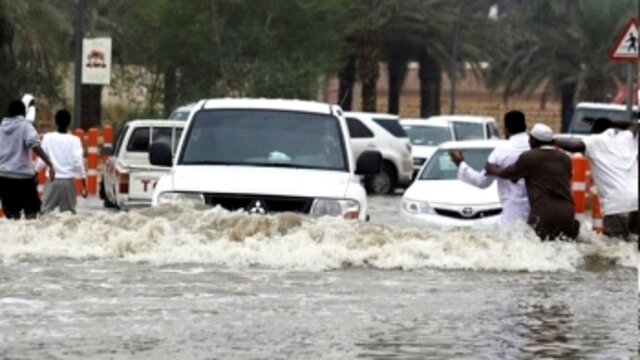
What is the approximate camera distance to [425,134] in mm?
48125

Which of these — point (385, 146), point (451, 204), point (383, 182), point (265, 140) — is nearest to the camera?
point (265, 140)

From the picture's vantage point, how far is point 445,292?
54.3 feet

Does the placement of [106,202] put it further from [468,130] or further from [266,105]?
[468,130]

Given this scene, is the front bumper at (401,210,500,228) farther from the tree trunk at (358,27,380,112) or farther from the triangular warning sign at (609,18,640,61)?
the tree trunk at (358,27,380,112)

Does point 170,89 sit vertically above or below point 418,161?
above

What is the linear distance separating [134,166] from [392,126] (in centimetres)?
1491

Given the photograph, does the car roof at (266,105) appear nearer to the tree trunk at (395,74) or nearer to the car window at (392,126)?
the car window at (392,126)

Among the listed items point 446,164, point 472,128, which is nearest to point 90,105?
point 472,128

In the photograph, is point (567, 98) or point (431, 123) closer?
point (431, 123)

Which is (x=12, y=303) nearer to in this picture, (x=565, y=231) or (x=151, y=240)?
(x=151, y=240)

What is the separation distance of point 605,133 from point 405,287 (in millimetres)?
2822

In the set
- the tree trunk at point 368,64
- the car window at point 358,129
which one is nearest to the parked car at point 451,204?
the car window at point 358,129

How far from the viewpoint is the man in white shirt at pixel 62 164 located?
2350cm

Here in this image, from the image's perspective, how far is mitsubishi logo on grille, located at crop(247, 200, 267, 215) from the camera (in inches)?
739
